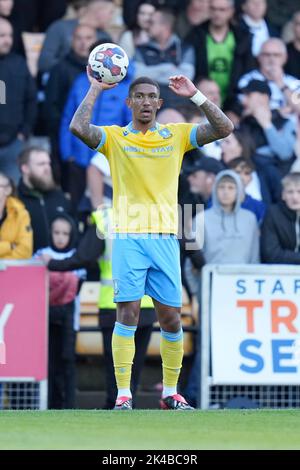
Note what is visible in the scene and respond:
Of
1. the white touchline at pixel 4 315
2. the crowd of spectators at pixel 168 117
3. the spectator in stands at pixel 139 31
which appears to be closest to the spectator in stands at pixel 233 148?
the crowd of spectators at pixel 168 117

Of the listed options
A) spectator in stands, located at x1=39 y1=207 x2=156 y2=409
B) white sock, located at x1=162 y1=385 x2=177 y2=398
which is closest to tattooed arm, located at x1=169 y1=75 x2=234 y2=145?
white sock, located at x1=162 y1=385 x2=177 y2=398

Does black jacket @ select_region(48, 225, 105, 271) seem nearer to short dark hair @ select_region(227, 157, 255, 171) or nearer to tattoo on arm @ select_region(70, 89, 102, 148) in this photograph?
tattoo on arm @ select_region(70, 89, 102, 148)

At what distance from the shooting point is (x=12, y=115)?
1523 cm

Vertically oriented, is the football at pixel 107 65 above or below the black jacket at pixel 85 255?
above

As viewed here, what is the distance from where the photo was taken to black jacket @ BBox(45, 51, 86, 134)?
15508 mm

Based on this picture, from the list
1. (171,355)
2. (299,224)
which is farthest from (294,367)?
(171,355)

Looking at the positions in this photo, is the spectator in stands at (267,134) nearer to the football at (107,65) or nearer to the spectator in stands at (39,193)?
the spectator in stands at (39,193)

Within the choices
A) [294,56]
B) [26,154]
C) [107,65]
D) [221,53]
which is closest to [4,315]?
[26,154]

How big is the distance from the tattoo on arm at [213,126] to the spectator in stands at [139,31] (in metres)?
6.11

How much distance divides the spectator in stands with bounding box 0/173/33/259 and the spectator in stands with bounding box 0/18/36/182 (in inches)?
71.8

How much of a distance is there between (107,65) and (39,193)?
4.22 m

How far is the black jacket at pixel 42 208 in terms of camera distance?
45.3 feet

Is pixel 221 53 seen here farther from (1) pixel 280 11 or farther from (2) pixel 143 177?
(2) pixel 143 177

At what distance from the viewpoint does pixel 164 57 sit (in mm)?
16156
